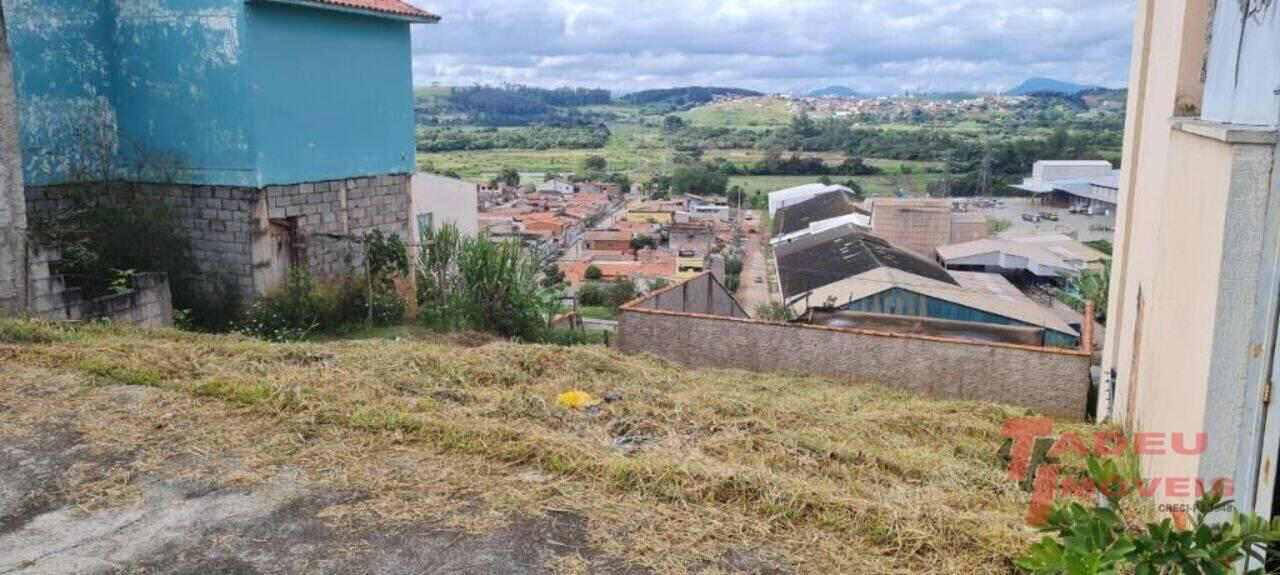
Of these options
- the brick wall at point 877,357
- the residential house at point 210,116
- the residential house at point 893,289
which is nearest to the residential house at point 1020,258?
the residential house at point 893,289

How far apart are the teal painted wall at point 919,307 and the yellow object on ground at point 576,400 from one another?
13.7 m

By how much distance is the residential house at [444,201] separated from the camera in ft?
66.2

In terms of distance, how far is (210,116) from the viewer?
1193 cm

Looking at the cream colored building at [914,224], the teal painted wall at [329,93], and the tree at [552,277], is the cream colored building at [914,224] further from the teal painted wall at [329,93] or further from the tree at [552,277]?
the teal painted wall at [329,93]

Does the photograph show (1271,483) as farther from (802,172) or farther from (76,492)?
(802,172)

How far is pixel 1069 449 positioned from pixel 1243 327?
11.3 ft

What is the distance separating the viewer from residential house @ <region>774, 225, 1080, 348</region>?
18.3 m

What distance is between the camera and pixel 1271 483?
257 centimetres

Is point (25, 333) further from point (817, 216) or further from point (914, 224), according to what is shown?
point (817, 216)

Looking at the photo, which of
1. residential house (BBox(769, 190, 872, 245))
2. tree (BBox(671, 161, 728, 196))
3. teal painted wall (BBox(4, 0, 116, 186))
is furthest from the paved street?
teal painted wall (BBox(4, 0, 116, 186))

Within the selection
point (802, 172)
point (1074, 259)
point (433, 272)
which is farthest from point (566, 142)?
point (433, 272)

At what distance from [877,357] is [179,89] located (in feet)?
33.8

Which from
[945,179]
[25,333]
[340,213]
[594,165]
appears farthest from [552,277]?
[594,165]

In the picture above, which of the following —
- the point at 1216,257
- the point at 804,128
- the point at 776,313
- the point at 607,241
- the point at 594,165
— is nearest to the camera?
the point at 1216,257
